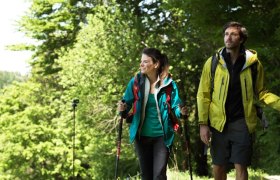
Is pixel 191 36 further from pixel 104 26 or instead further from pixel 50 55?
pixel 50 55

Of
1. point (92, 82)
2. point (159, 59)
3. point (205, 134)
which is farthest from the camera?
point (92, 82)

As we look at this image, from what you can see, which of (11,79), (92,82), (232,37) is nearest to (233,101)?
(232,37)

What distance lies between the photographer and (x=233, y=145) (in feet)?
12.8

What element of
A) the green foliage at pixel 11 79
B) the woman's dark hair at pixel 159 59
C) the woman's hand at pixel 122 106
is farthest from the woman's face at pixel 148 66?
the green foliage at pixel 11 79

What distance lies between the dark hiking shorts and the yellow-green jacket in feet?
0.21

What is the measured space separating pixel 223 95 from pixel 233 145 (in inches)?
17.9

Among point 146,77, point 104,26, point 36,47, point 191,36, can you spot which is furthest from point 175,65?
point 146,77

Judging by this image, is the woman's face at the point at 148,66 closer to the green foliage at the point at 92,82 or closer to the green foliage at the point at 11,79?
the green foliage at the point at 92,82

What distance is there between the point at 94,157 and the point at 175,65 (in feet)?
20.2

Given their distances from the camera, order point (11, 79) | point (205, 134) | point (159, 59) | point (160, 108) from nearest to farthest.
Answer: point (205, 134), point (160, 108), point (159, 59), point (11, 79)

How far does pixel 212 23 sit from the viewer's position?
32.4 feet

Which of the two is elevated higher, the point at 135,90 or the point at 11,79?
the point at 11,79

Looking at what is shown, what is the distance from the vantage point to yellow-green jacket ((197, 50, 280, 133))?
152 inches

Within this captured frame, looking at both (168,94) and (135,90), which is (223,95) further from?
(135,90)
